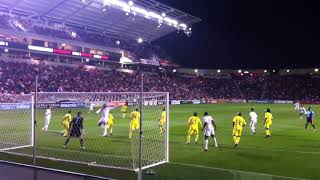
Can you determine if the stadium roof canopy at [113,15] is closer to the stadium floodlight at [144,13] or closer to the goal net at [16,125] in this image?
the stadium floodlight at [144,13]

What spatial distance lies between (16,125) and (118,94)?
11881 mm

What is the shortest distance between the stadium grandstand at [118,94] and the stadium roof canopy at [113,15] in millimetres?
215

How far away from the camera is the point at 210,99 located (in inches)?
3568

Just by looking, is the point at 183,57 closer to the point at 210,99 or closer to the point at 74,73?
the point at 210,99

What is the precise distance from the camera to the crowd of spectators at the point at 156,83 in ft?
189

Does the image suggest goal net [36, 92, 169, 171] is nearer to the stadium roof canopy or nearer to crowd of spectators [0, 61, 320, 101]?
crowd of spectators [0, 61, 320, 101]

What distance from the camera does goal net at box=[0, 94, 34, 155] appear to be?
20.6 meters

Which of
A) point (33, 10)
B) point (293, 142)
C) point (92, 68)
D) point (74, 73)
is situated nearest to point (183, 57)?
point (92, 68)

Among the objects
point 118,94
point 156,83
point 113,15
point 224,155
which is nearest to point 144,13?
point 113,15

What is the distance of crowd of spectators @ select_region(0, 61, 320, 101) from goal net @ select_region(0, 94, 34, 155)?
2550 centimetres

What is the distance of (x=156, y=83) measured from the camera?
85.2m

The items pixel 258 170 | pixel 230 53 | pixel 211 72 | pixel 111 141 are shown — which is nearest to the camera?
pixel 258 170

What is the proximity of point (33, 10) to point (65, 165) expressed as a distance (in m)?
49.9

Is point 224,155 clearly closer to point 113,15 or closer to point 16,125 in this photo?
point 16,125
